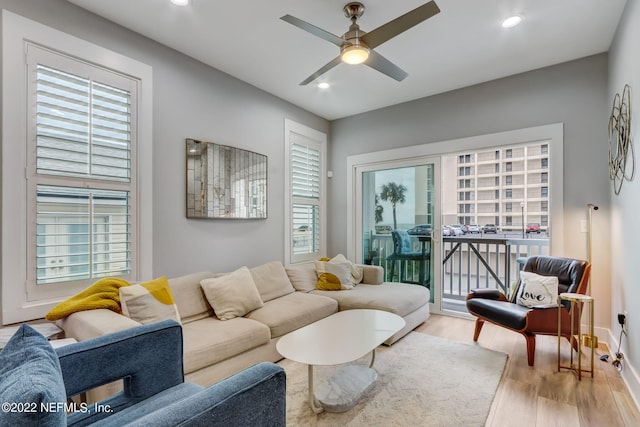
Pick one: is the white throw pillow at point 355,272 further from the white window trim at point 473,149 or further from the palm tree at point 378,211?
the palm tree at point 378,211

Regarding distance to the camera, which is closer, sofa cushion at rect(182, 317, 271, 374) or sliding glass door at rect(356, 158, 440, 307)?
sofa cushion at rect(182, 317, 271, 374)

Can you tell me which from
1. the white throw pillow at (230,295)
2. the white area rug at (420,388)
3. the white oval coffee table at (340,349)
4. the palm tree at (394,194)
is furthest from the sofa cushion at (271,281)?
the palm tree at (394,194)

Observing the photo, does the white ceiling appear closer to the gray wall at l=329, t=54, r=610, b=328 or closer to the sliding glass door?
the gray wall at l=329, t=54, r=610, b=328

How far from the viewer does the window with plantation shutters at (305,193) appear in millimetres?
4170

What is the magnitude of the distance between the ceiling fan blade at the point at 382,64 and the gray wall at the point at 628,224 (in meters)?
1.51

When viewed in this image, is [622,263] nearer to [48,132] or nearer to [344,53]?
[344,53]

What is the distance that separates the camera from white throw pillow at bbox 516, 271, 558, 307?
2.74 m

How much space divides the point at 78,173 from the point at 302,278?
236cm

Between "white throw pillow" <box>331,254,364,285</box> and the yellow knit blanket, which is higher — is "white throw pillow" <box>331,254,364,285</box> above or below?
below

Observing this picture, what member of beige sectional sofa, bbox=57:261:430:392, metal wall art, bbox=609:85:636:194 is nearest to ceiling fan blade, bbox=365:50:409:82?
metal wall art, bbox=609:85:636:194

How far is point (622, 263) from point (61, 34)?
459 centimetres

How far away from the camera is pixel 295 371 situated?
2500mm

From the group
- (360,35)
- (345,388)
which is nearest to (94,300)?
(345,388)

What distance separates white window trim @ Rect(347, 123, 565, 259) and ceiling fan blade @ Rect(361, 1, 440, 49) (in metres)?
2.05
